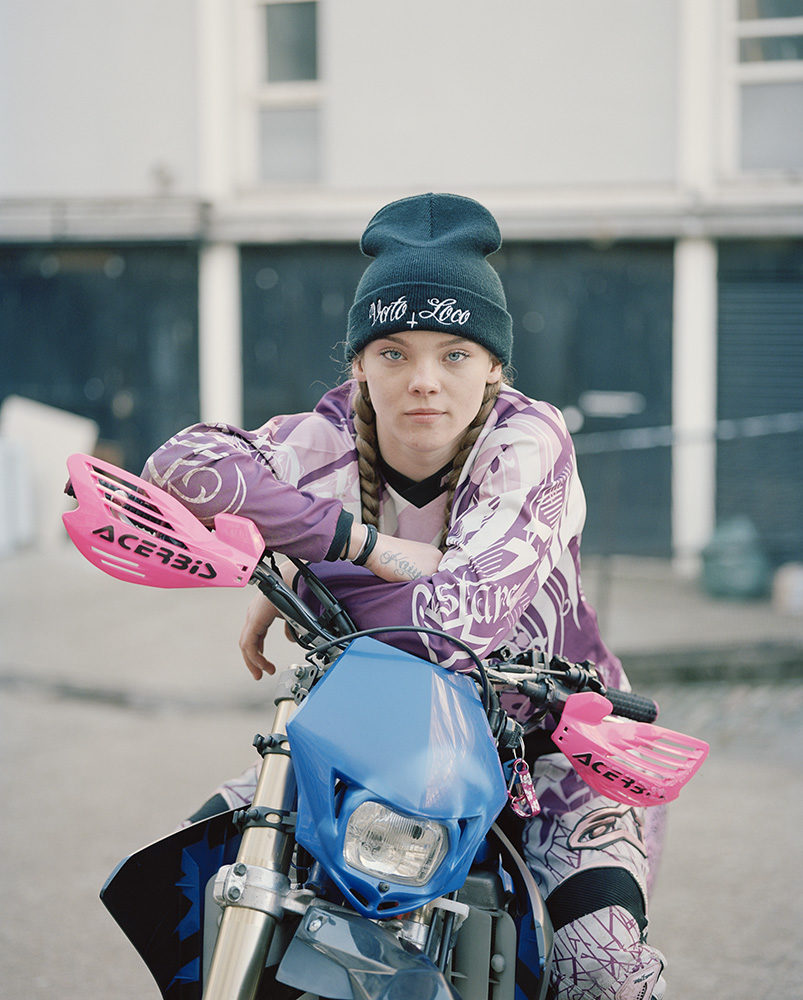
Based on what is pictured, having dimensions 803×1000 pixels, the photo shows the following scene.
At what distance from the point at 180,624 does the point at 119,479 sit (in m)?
7.02

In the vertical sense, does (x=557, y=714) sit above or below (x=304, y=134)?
below

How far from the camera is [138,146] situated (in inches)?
464

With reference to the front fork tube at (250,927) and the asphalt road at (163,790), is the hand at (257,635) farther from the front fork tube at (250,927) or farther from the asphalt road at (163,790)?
the asphalt road at (163,790)

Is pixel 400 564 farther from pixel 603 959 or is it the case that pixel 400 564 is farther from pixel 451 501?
pixel 603 959

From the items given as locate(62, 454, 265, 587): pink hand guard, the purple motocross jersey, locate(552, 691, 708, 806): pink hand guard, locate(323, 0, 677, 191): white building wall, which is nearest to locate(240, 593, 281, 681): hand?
the purple motocross jersey

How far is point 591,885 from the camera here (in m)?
1.98

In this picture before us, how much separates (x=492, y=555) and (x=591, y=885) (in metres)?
0.60

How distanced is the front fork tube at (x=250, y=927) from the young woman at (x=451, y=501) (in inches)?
13.1

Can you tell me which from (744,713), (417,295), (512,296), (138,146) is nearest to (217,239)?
(138,146)

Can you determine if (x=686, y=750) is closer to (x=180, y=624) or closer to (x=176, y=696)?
(x=176, y=696)

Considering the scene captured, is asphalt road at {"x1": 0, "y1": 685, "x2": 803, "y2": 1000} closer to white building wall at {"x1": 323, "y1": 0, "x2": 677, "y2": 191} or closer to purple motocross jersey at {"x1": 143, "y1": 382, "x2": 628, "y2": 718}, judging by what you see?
purple motocross jersey at {"x1": 143, "y1": 382, "x2": 628, "y2": 718}

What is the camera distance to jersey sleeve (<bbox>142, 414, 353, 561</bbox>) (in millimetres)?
1837

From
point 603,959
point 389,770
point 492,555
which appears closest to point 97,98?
point 492,555

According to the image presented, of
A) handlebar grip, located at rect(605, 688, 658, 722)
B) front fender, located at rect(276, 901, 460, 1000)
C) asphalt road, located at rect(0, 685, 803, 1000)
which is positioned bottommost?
asphalt road, located at rect(0, 685, 803, 1000)
